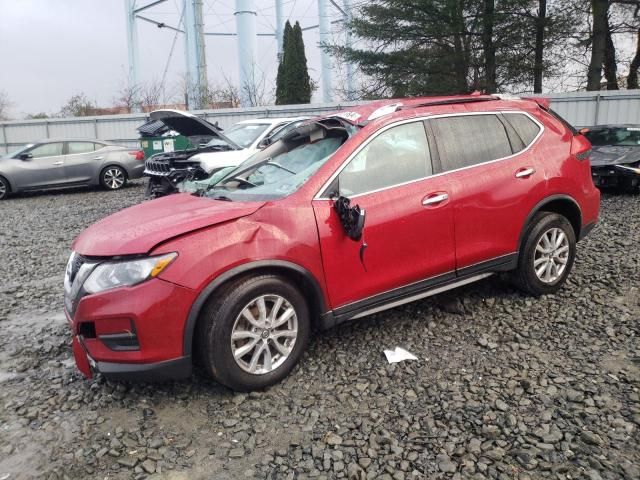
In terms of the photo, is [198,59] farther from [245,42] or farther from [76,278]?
[76,278]

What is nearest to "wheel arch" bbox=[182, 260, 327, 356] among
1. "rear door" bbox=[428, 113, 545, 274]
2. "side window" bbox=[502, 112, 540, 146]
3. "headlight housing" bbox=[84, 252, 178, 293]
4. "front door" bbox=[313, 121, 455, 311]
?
"front door" bbox=[313, 121, 455, 311]

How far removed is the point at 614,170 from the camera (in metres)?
9.61

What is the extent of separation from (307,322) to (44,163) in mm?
12242

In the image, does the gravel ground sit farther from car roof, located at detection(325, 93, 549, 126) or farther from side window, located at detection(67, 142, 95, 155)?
side window, located at detection(67, 142, 95, 155)

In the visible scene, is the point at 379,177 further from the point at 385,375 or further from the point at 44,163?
the point at 44,163

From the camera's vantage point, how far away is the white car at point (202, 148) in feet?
30.6

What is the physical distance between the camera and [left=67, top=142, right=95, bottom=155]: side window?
45.1ft

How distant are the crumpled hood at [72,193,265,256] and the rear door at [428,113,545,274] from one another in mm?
1544

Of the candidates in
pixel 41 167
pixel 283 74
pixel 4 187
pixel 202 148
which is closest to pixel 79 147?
pixel 41 167

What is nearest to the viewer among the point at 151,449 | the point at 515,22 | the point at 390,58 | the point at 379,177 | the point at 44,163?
the point at 151,449

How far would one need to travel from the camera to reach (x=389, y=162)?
3857 mm

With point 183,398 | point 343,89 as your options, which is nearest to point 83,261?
point 183,398

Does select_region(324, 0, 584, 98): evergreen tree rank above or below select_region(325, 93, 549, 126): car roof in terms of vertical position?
above

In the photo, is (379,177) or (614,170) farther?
(614,170)
